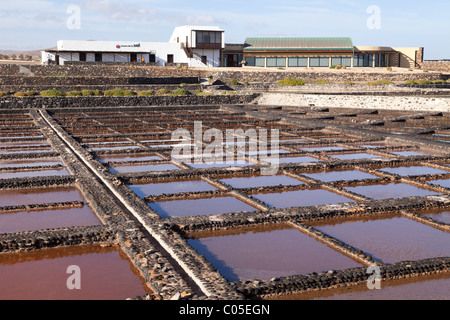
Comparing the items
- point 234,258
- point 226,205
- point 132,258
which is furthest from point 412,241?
point 132,258

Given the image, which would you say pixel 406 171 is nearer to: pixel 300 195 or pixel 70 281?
pixel 300 195

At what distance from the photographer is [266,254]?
19.6ft

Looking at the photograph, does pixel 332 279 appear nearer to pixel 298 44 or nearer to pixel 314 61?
pixel 314 61

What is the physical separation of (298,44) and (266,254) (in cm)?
5272

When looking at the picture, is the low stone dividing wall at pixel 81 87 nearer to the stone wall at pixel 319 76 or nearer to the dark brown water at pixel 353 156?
the stone wall at pixel 319 76

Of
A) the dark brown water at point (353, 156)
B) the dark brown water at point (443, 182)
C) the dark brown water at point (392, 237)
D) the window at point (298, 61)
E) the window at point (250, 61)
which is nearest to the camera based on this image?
the dark brown water at point (392, 237)

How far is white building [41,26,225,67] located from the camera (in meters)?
51.5

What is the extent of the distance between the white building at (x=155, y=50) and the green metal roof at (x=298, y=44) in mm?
4219

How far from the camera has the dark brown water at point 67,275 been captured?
4.91 m

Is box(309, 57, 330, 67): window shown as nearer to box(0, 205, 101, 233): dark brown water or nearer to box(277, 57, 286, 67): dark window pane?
box(277, 57, 286, 67): dark window pane

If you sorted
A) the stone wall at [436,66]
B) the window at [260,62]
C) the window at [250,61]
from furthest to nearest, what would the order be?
the window at [250,61], the window at [260,62], the stone wall at [436,66]

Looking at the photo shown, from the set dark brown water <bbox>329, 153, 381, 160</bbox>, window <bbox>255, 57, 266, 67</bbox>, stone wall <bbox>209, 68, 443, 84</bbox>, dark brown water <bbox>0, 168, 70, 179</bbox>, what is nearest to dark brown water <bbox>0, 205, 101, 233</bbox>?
dark brown water <bbox>0, 168, 70, 179</bbox>

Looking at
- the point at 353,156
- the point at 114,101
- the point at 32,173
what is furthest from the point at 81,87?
the point at 353,156

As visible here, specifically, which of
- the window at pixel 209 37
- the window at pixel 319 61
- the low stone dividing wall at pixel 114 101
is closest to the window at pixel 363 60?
the window at pixel 319 61
